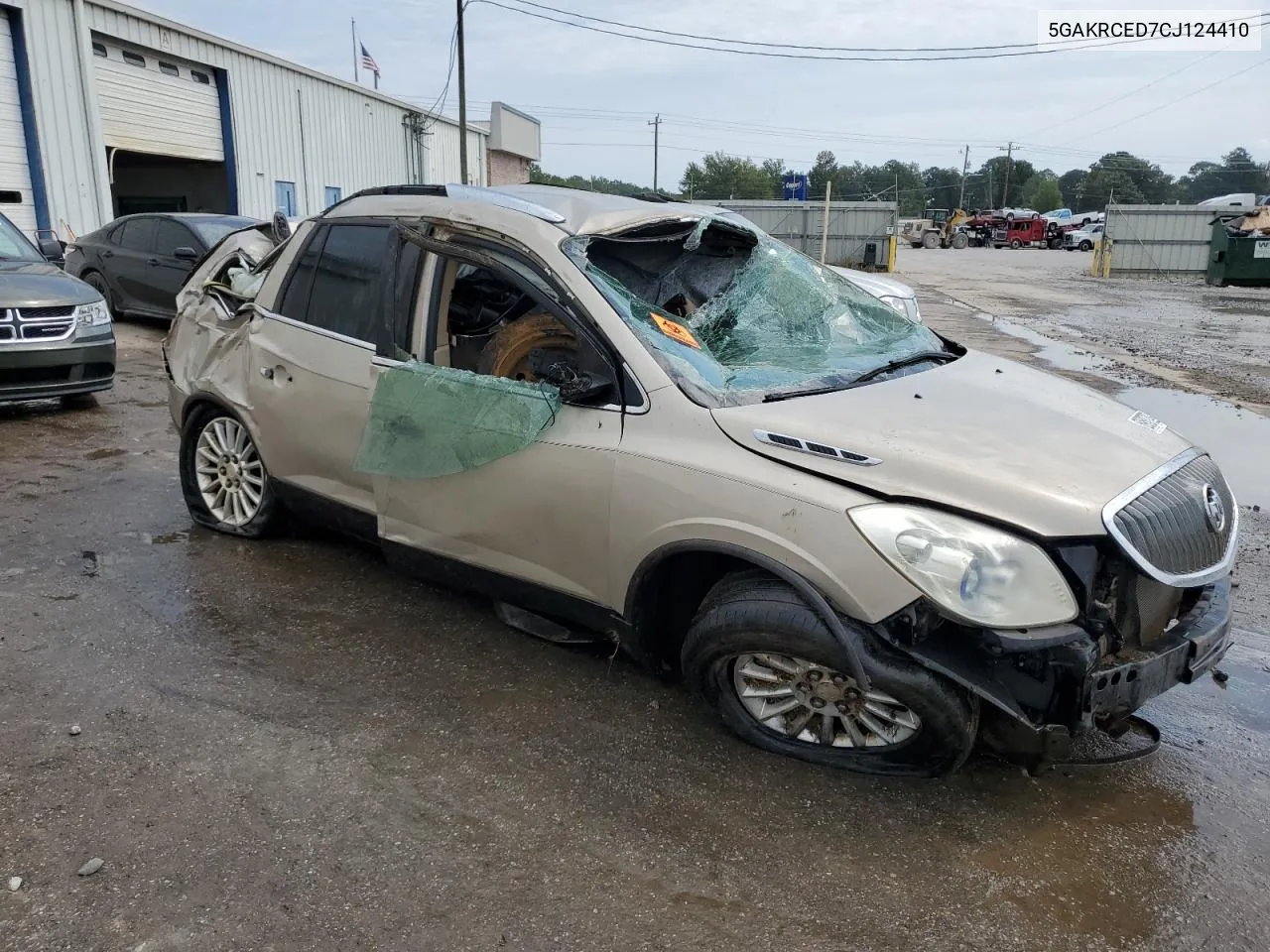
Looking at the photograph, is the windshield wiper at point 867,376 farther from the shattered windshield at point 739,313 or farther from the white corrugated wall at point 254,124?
the white corrugated wall at point 254,124

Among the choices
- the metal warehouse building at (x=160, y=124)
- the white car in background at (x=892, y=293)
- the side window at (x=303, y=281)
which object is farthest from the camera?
the metal warehouse building at (x=160, y=124)

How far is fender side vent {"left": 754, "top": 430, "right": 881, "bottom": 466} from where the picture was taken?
9.10 feet

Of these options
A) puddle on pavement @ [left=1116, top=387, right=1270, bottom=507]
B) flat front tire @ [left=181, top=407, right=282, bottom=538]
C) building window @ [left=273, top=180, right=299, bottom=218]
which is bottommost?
puddle on pavement @ [left=1116, top=387, right=1270, bottom=507]

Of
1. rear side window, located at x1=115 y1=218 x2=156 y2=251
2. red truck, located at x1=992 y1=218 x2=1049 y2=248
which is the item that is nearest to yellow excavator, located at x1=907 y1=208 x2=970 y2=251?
red truck, located at x1=992 y1=218 x2=1049 y2=248

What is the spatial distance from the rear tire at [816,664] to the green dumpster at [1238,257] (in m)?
27.7

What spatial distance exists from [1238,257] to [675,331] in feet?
91.7

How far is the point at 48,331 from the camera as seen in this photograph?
24.5 feet

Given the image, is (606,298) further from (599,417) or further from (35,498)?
(35,498)

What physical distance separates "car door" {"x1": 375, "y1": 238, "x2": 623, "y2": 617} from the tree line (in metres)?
90.5

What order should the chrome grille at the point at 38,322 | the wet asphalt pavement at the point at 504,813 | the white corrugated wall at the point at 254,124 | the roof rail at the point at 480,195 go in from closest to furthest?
the wet asphalt pavement at the point at 504,813 < the roof rail at the point at 480,195 < the chrome grille at the point at 38,322 < the white corrugated wall at the point at 254,124

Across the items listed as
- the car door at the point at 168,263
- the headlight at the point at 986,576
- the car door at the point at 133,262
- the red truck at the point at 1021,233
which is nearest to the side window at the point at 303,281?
the headlight at the point at 986,576

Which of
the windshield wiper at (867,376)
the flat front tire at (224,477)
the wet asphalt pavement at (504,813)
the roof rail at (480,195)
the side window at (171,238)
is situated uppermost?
the roof rail at (480,195)

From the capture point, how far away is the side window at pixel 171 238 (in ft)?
37.5

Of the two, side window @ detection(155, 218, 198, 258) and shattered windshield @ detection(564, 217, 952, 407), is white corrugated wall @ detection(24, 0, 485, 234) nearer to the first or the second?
side window @ detection(155, 218, 198, 258)
